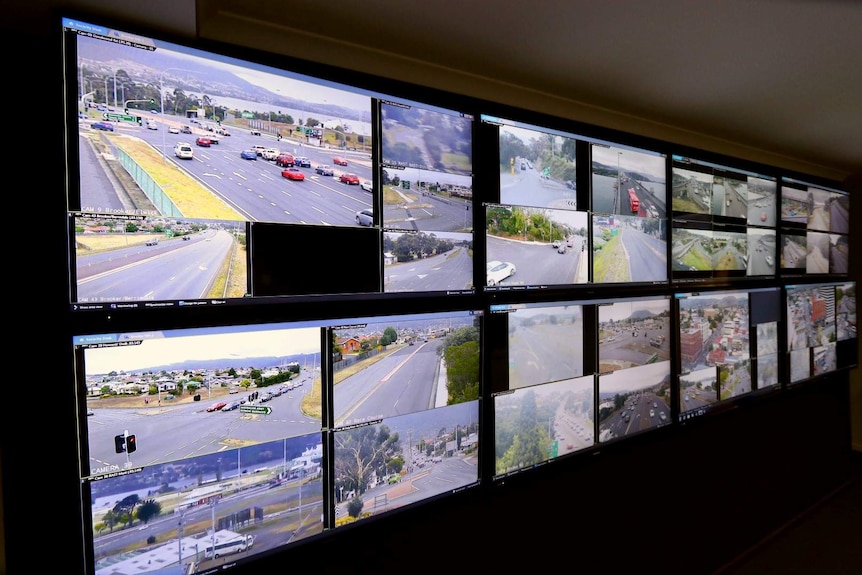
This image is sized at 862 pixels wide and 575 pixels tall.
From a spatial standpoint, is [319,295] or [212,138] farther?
[319,295]

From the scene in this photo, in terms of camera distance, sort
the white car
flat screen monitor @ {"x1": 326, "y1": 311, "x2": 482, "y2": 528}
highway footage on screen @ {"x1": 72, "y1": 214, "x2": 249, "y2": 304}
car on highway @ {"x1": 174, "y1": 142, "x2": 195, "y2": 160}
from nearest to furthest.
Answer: highway footage on screen @ {"x1": 72, "y1": 214, "x2": 249, "y2": 304}, car on highway @ {"x1": 174, "y1": 142, "x2": 195, "y2": 160}, flat screen monitor @ {"x1": 326, "y1": 311, "x2": 482, "y2": 528}, the white car

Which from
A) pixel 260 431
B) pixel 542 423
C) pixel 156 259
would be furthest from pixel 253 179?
pixel 542 423

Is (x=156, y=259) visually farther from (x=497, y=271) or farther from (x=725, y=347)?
(x=725, y=347)

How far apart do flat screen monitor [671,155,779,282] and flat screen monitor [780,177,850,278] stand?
174 millimetres

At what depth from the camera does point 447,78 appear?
1.93 m

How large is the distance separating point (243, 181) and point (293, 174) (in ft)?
0.49

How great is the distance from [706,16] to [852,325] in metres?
3.64

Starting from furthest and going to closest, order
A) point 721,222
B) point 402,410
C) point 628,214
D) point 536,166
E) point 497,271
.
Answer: point 721,222
point 628,214
point 536,166
point 497,271
point 402,410

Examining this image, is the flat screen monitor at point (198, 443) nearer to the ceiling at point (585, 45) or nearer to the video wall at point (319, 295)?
the video wall at point (319, 295)

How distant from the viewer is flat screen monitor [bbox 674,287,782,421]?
2605 millimetres

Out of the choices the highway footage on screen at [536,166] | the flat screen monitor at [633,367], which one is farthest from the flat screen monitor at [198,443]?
the flat screen monitor at [633,367]

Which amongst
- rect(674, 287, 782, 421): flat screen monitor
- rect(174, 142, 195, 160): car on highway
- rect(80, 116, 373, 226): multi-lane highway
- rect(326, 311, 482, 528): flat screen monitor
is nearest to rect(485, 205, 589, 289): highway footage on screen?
rect(326, 311, 482, 528): flat screen monitor

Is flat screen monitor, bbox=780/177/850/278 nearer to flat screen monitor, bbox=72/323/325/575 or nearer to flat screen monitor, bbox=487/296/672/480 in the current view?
flat screen monitor, bbox=487/296/672/480

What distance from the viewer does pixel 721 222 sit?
2797 mm
